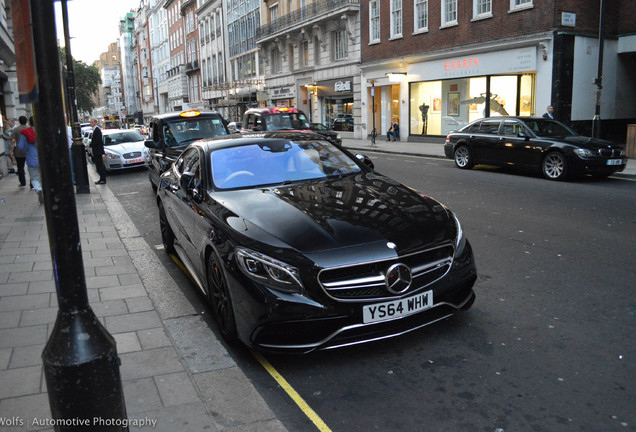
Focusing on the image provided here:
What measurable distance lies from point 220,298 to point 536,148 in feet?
37.7

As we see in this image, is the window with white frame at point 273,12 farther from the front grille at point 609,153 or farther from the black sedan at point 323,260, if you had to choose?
the black sedan at point 323,260

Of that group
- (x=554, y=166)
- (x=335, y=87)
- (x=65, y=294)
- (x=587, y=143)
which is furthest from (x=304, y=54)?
(x=65, y=294)

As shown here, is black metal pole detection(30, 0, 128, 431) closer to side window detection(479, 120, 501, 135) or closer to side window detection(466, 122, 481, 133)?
side window detection(479, 120, 501, 135)

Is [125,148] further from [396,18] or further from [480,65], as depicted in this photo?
[396,18]

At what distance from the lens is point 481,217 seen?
8.76 metres

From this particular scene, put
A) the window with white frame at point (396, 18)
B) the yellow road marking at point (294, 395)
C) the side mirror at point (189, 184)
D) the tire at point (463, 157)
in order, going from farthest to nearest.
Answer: the window with white frame at point (396, 18) < the tire at point (463, 157) < the side mirror at point (189, 184) < the yellow road marking at point (294, 395)

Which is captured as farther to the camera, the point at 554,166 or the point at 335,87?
the point at 335,87

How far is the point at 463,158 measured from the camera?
16266mm

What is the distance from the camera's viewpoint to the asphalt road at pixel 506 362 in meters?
3.18

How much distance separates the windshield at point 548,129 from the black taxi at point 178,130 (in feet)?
25.5

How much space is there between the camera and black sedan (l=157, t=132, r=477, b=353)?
3668 millimetres

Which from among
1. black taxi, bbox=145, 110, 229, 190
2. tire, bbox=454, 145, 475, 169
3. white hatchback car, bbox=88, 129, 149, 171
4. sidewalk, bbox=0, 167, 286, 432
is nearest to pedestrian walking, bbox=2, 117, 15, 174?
white hatchback car, bbox=88, 129, 149, 171

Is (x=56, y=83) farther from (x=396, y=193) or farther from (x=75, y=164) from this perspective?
(x=75, y=164)

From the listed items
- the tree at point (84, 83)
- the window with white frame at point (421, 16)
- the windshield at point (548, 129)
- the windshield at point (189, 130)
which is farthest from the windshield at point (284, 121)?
the tree at point (84, 83)
